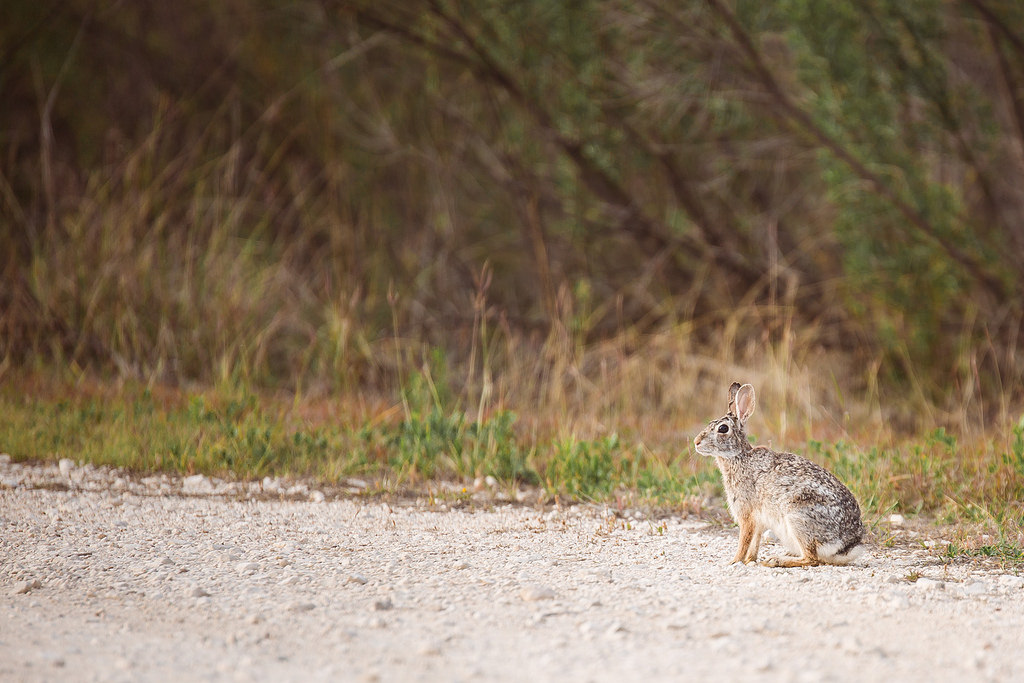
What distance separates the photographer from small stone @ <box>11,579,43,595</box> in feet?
13.5

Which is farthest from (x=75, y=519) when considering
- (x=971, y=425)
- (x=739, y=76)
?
(x=739, y=76)

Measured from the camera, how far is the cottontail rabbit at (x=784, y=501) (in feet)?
14.6

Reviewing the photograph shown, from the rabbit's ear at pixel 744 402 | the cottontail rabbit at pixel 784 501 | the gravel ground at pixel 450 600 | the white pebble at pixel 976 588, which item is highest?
the rabbit's ear at pixel 744 402

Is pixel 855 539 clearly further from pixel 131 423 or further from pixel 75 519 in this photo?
pixel 131 423

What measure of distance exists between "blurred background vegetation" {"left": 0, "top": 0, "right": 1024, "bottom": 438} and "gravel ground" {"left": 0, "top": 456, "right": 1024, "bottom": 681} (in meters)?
1.67

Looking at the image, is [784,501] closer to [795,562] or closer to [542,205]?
[795,562]

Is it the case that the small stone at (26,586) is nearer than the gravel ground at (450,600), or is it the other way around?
the gravel ground at (450,600)

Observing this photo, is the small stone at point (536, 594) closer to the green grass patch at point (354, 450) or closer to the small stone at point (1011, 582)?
the green grass patch at point (354, 450)

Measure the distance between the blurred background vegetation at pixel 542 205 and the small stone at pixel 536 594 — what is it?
250cm

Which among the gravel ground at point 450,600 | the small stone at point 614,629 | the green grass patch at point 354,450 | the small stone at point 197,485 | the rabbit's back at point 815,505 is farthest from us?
the green grass patch at point 354,450

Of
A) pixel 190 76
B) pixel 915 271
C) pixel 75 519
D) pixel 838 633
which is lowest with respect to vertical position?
pixel 75 519

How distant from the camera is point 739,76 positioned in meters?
9.45

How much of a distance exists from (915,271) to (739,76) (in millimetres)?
2172

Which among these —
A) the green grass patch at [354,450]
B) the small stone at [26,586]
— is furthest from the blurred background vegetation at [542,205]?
the small stone at [26,586]
